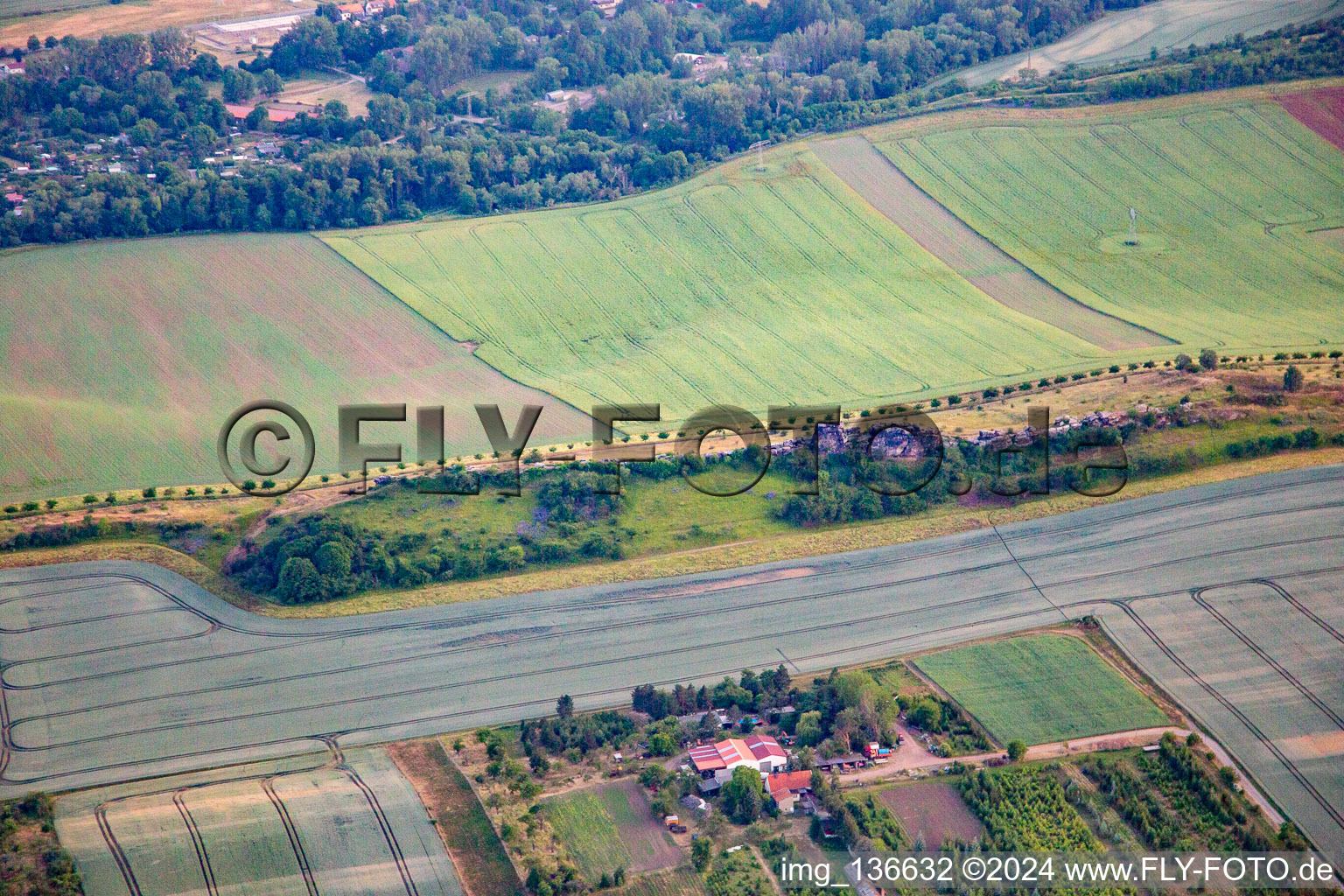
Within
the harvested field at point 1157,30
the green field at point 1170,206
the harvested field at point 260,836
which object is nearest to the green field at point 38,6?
the green field at point 1170,206

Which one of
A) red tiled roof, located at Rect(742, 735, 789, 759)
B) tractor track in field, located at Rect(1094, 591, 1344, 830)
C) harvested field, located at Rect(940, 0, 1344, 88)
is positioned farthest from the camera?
harvested field, located at Rect(940, 0, 1344, 88)

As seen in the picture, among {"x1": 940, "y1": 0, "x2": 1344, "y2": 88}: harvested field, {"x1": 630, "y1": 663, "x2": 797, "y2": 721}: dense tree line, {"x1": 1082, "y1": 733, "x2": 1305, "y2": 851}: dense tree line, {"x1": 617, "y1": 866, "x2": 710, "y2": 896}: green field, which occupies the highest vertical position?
{"x1": 940, "y1": 0, "x2": 1344, "y2": 88}: harvested field

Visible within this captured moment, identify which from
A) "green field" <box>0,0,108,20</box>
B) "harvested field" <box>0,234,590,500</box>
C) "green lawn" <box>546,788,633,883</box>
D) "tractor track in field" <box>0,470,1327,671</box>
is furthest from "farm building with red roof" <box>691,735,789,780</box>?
"green field" <box>0,0,108,20</box>

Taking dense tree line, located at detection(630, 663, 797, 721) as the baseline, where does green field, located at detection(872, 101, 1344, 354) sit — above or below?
above

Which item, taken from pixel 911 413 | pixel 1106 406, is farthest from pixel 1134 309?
pixel 911 413

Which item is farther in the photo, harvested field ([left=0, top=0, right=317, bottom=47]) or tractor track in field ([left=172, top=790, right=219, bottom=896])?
harvested field ([left=0, top=0, right=317, bottom=47])

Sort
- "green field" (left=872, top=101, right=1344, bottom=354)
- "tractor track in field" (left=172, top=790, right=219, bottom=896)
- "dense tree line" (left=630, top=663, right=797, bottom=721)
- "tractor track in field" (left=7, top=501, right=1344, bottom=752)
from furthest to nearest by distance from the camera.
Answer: "green field" (left=872, top=101, right=1344, bottom=354) → "tractor track in field" (left=7, top=501, right=1344, bottom=752) → "dense tree line" (left=630, top=663, right=797, bottom=721) → "tractor track in field" (left=172, top=790, right=219, bottom=896)

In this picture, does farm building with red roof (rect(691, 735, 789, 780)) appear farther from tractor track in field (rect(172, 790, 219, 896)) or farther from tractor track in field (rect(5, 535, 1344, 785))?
tractor track in field (rect(172, 790, 219, 896))

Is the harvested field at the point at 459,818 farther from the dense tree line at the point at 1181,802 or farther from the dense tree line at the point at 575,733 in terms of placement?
the dense tree line at the point at 1181,802
